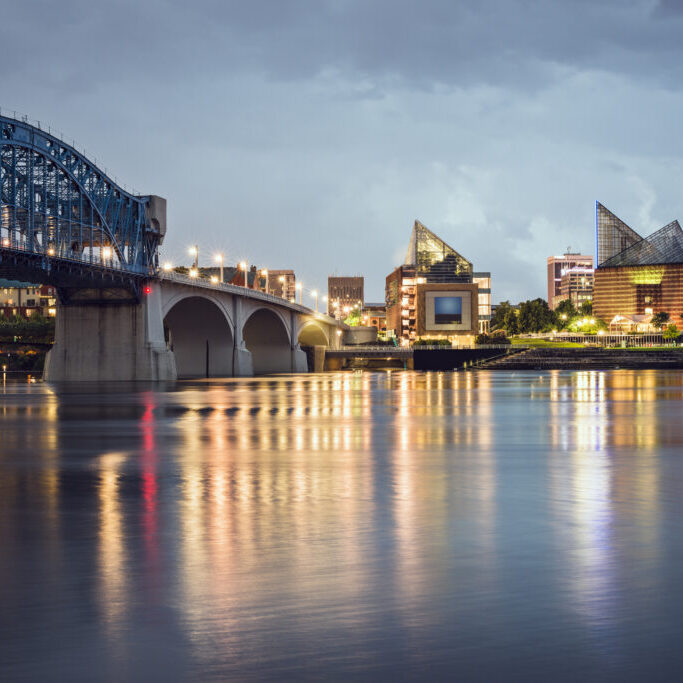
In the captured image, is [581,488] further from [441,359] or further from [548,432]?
[441,359]

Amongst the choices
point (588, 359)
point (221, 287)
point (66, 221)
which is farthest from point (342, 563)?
point (588, 359)

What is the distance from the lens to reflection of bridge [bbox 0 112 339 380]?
278 feet

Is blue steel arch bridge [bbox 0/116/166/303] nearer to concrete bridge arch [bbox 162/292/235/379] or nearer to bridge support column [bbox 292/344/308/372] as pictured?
concrete bridge arch [bbox 162/292/235/379]

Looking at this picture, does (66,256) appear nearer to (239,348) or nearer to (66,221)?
(66,221)

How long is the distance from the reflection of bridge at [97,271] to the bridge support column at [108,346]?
0.11 metres

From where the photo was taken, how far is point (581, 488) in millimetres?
18562

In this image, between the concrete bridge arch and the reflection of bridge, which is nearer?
the reflection of bridge

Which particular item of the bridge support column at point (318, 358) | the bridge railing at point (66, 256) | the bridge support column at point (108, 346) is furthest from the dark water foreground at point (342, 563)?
the bridge support column at point (318, 358)

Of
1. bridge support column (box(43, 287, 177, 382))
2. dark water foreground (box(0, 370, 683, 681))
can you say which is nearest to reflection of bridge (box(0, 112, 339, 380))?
bridge support column (box(43, 287, 177, 382))

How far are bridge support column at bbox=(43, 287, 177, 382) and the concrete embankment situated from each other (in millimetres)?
58808

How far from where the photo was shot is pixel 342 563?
1166cm

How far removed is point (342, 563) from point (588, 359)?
5319 inches

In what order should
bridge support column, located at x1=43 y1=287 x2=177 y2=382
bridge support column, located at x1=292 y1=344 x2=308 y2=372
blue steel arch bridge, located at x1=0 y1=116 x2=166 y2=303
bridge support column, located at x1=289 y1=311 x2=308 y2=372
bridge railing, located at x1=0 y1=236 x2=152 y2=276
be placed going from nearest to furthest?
bridge railing, located at x1=0 y1=236 x2=152 y2=276
blue steel arch bridge, located at x1=0 y1=116 x2=166 y2=303
bridge support column, located at x1=43 y1=287 x2=177 y2=382
bridge support column, located at x1=289 y1=311 x2=308 y2=372
bridge support column, located at x1=292 y1=344 x2=308 y2=372

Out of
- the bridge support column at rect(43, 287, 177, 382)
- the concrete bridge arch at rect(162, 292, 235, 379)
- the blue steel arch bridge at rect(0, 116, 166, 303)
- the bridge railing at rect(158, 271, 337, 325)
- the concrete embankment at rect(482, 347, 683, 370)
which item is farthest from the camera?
the concrete embankment at rect(482, 347, 683, 370)
